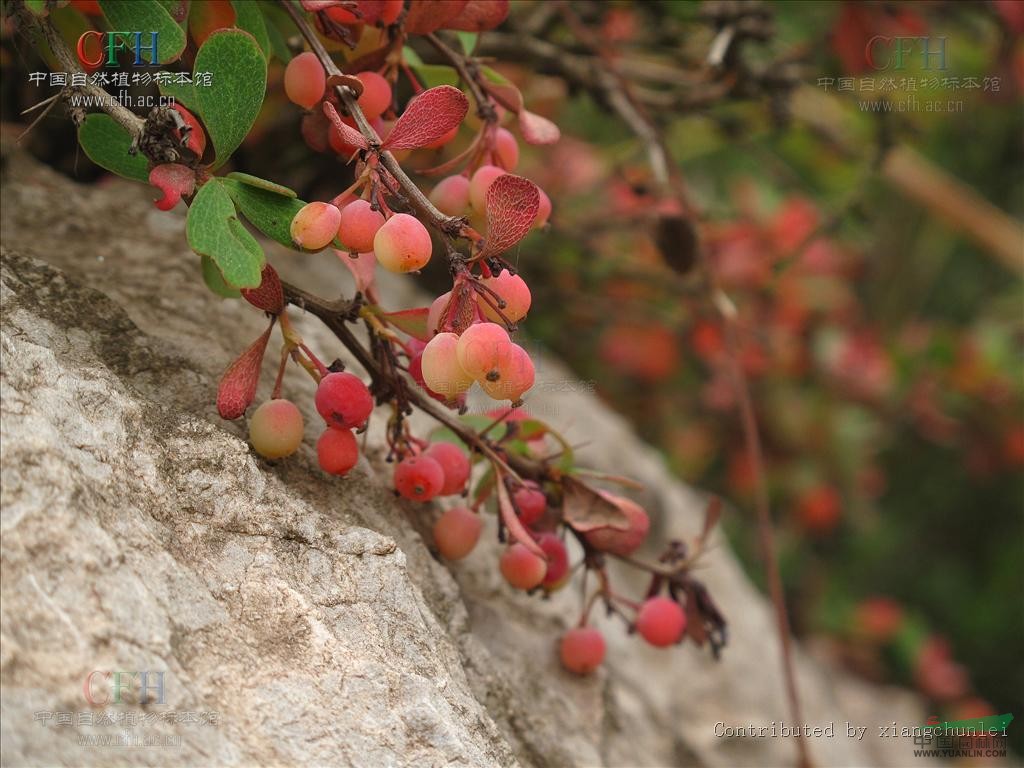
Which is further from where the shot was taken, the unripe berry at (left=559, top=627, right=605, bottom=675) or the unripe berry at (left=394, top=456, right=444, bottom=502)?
the unripe berry at (left=559, top=627, right=605, bottom=675)

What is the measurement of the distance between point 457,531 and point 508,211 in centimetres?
29

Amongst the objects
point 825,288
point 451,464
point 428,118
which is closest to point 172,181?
point 428,118

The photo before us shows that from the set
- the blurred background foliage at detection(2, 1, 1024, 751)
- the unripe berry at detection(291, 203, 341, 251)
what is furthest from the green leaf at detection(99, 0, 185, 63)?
the blurred background foliage at detection(2, 1, 1024, 751)

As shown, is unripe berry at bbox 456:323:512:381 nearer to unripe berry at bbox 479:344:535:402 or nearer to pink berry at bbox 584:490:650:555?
unripe berry at bbox 479:344:535:402

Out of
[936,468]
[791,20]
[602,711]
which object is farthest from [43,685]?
[936,468]

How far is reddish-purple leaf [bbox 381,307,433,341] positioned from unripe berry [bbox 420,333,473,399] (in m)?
0.09

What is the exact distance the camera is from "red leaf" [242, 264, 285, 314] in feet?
2.15

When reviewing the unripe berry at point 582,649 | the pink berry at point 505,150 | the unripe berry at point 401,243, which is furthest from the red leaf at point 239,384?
the unripe berry at point 582,649

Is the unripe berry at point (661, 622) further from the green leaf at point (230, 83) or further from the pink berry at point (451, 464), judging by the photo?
the green leaf at point (230, 83)

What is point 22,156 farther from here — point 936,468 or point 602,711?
point 936,468

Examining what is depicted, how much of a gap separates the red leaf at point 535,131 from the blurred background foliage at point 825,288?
1.28 ft

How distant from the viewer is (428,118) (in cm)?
62

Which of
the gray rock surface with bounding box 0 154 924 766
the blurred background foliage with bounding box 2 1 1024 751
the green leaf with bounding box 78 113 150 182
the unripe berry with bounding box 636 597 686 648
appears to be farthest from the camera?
the blurred background foliage with bounding box 2 1 1024 751

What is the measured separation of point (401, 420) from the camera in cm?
72
